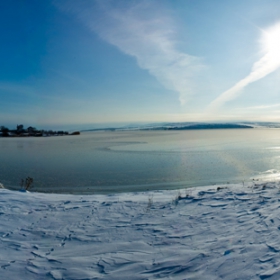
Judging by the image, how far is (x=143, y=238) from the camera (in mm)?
4500

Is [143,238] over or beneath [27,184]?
over

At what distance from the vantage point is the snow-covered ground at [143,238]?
11.3 feet

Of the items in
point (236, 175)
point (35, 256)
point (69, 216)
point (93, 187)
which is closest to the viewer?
point (35, 256)

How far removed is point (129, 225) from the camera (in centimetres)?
514

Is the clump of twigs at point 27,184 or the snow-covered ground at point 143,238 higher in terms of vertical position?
the snow-covered ground at point 143,238

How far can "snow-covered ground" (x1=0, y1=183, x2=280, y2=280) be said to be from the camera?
345 cm

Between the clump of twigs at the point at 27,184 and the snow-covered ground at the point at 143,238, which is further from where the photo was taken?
the clump of twigs at the point at 27,184

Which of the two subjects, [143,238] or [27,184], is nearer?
[143,238]

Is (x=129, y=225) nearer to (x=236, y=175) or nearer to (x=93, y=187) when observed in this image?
(x=93, y=187)

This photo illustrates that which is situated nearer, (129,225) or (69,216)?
(129,225)

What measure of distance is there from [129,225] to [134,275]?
1.76 metres

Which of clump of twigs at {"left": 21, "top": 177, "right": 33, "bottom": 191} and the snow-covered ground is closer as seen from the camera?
the snow-covered ground

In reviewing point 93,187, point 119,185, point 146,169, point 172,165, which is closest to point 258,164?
point 172,165

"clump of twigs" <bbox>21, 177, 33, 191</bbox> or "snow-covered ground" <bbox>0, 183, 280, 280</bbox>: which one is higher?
"snow-covered ground" <bbox>0, 183, 280, 280</bbox>
